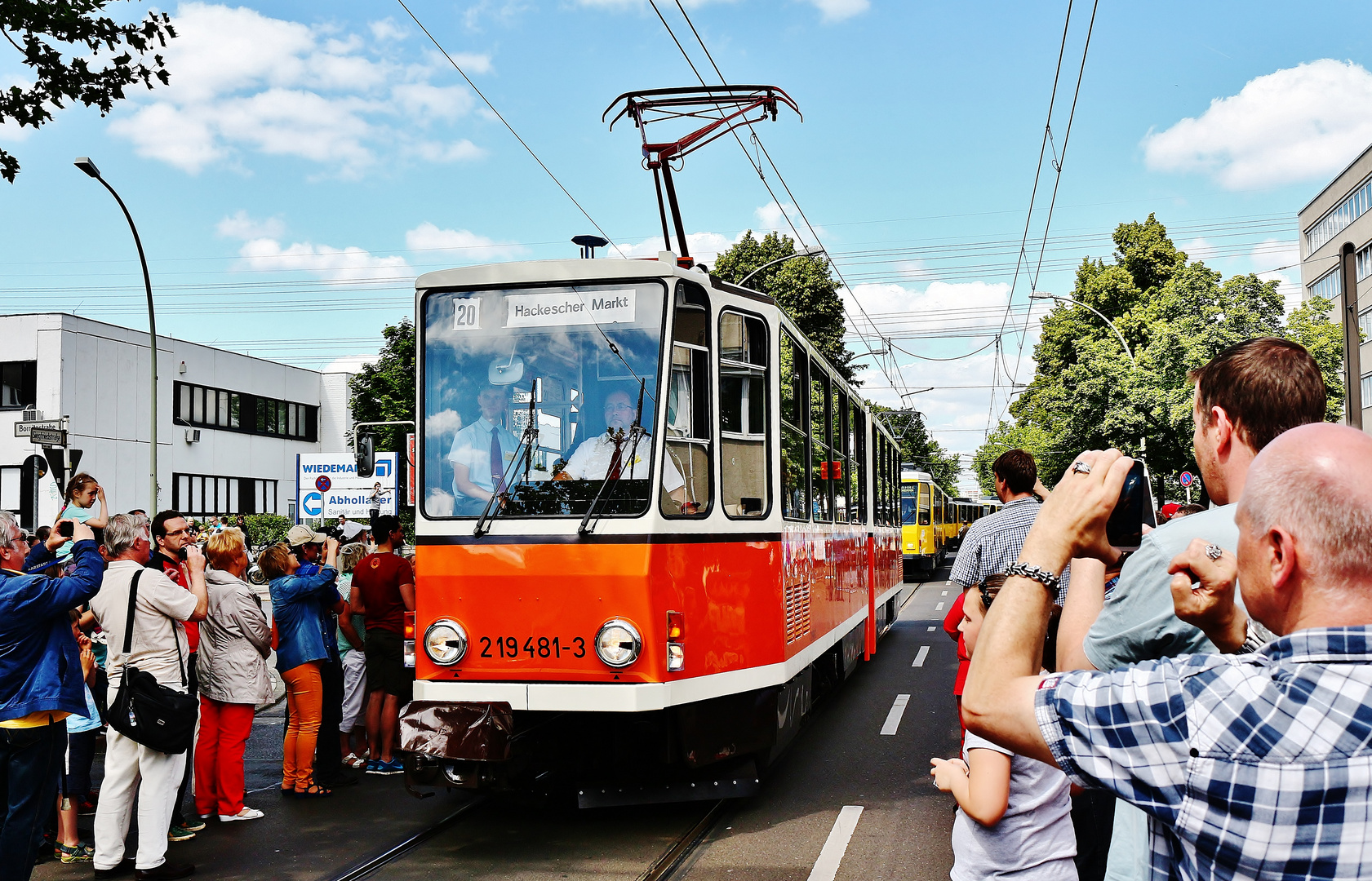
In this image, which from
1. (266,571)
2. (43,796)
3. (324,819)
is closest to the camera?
(43,796)

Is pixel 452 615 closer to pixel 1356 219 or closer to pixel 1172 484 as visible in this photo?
pixel 1172 484

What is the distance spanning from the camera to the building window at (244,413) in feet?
129

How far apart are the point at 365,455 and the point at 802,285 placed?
2919cm

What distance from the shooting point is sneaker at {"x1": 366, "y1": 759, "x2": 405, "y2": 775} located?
8.61 m

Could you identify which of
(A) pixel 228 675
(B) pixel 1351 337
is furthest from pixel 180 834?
(B) pixel 1351 337

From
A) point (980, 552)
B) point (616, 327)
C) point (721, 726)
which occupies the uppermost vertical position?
point (616, 327)

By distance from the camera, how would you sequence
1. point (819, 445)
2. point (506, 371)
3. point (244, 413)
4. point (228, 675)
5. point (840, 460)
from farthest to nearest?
1. point (244, 413)
2. point (840, 460)
3. point (819, 445)
4. point (228, 675)
5. point (506, 371)

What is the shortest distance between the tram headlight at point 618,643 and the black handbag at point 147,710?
7.38ft

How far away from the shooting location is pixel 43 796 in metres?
5.14

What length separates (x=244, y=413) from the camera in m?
42.6

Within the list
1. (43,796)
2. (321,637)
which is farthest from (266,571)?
(43,796)

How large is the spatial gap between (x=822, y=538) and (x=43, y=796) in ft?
18.4

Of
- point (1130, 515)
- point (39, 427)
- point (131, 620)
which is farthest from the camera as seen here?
point (39, 427)

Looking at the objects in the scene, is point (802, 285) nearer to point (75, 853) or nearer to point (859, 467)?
point (859, 467)
